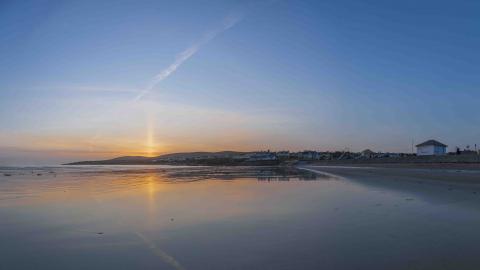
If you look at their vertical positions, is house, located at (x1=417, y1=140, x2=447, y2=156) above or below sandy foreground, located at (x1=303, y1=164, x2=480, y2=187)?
above

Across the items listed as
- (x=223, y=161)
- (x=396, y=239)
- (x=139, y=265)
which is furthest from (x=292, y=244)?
(x=223, y=161)

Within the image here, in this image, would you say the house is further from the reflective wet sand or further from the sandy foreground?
the reflective wet sand

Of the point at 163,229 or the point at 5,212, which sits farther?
the point at 5,212

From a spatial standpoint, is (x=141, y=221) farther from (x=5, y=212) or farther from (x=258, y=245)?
(x=5, y=212)

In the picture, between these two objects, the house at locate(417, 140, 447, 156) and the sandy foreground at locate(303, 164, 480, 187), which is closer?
the sandy foreground at locate(303, 164, 480, 187)

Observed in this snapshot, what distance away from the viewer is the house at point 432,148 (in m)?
75.4

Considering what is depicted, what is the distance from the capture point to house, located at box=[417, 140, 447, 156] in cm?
7538

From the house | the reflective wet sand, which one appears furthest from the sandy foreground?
the house

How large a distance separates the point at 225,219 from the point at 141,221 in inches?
91.0

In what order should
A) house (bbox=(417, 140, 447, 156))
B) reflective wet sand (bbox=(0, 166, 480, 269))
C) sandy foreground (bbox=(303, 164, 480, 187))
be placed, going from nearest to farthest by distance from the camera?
reflective wet sand (bbox=(0, 166, 480, 269)), sandy foreground (bbox=(303, 164, 480, 187)), house (bbox=(417, 140, 447, 156))

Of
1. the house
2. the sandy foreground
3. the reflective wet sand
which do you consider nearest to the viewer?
the reflective wet sand

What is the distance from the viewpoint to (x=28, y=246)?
25.7ft

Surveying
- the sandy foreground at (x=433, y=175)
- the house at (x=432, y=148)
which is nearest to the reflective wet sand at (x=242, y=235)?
the sandy foreground at (x=433, y=175)

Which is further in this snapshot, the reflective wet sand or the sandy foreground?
the sandy foreground
